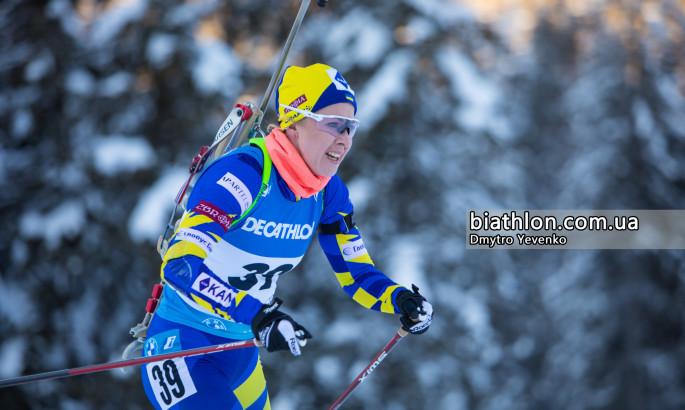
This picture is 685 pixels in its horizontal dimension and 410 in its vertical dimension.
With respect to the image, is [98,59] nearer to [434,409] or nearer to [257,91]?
[257,91]

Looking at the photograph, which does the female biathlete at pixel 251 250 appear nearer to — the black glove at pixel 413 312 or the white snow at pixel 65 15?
the black glove at pixel 413 312

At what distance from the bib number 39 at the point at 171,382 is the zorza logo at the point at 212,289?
26 cm

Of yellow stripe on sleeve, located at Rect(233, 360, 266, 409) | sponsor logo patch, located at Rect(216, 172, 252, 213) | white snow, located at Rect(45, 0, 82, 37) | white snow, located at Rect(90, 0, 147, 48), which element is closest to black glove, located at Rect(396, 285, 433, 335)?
yellow stripe on sleeve, located at Rect(233, 360, 266, 409)

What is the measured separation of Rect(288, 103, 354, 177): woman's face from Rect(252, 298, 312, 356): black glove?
23.9 inches

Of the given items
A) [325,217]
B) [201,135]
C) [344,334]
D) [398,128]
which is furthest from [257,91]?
[325,217]

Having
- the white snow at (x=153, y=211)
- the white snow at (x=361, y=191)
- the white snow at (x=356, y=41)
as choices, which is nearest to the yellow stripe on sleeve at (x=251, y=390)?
the white snow at (x=361, y=191)

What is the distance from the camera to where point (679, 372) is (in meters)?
8.43

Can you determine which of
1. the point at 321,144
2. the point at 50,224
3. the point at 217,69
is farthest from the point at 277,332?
the point at 50,224

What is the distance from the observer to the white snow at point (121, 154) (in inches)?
319

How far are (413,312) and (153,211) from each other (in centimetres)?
600

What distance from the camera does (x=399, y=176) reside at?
8289 millimetres

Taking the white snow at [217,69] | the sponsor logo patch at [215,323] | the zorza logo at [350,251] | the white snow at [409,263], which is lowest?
the white snow at [409,263]

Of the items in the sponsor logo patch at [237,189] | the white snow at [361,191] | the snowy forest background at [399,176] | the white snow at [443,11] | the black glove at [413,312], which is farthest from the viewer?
the white snow at [443,11]

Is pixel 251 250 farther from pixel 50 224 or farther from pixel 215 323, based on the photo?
Result: pixel 50 224
